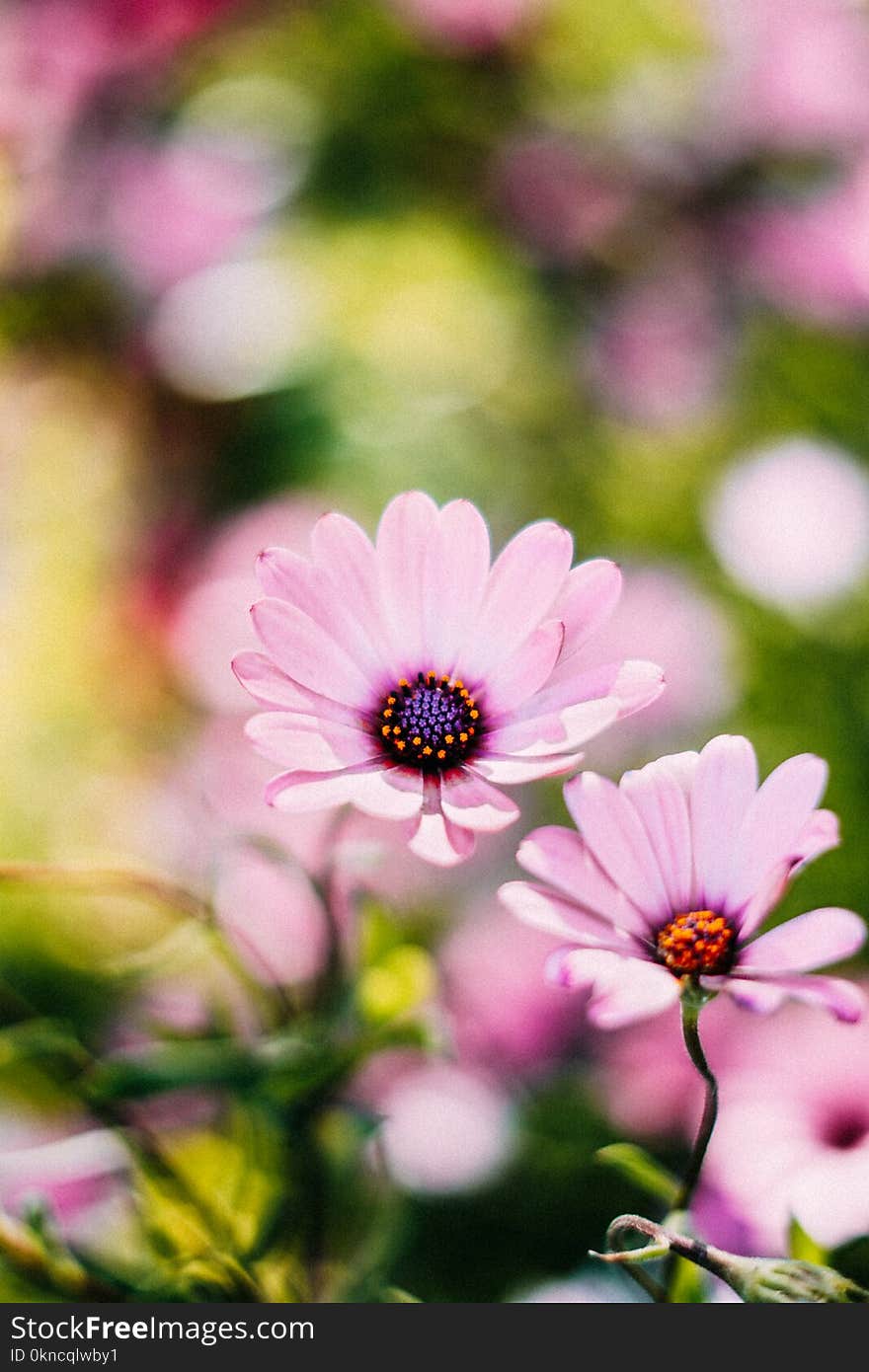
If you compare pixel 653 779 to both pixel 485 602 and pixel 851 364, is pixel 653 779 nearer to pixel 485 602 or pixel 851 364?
pixel 485 602

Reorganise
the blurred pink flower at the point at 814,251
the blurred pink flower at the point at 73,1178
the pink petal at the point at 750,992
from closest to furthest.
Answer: the pink petal at the point at 750,992, the blurred pink flower at the point at 73,1178, the blurred pink flower at the point at 814,251

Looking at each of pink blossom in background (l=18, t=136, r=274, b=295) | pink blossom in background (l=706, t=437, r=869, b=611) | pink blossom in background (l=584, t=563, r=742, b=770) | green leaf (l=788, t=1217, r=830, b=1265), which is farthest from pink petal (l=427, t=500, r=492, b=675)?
pink blossom in background (l=18, t=136, r=274, b=295)

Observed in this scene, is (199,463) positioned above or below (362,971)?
above

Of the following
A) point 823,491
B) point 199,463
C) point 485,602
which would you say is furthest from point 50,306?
point 485,602

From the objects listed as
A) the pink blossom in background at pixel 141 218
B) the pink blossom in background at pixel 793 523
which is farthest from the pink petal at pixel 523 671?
the pink blossom in background at pixel 141 218

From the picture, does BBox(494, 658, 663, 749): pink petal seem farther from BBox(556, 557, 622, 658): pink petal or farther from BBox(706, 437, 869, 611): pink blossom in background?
BBox(706, 437, 869, 611): pink blossom in background

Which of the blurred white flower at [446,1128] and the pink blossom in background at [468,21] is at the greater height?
the pink blossom in background at [468,21]

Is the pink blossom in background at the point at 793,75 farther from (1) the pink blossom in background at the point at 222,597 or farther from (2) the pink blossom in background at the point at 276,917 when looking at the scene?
(2) the pink blossom in background at the point at 276,917
